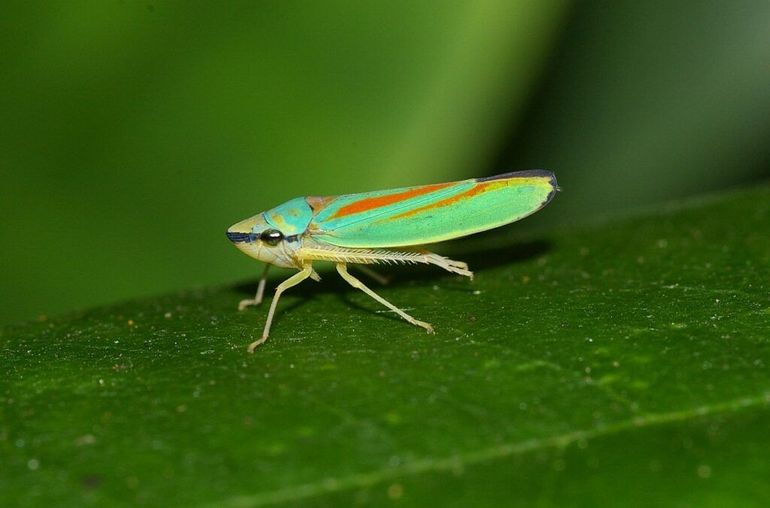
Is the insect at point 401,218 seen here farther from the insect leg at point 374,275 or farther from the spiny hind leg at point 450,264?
the insect leg at point 374,275

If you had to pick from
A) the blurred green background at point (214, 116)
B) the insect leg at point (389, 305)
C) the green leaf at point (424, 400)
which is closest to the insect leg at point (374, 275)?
the insect leg at point (389, 305)

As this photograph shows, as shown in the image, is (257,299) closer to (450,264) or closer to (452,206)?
(450,264)

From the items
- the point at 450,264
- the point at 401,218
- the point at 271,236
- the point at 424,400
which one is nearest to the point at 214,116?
the point at 271,236

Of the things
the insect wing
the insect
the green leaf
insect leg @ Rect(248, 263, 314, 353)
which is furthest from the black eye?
the green leaf

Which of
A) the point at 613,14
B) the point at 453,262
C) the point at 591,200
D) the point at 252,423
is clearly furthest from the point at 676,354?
the point at 613,14

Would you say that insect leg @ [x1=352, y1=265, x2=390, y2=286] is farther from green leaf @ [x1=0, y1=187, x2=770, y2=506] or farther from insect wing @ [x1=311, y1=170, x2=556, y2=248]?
green leaf @ [x1=0, y1=187, x2=770, y2=506]

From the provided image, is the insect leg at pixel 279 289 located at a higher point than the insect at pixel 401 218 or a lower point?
lower
